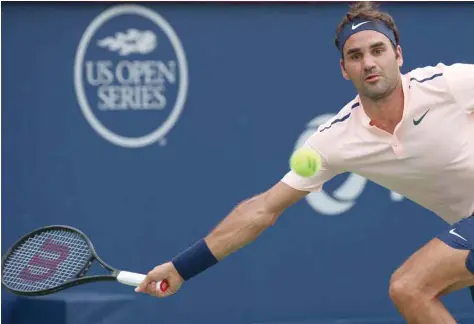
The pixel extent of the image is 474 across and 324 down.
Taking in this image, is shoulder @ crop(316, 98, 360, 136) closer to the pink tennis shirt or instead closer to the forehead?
the pink tennis shirt

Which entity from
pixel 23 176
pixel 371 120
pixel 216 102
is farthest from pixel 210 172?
pixel 371 120

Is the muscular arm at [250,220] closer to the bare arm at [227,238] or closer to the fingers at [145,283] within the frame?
the bare arm at [227,238]

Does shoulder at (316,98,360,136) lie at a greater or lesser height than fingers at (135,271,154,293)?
greater

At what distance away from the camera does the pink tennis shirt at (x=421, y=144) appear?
5465 mm

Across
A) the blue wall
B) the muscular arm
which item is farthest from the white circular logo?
the muscular arm

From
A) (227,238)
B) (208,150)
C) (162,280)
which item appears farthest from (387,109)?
(208,150)

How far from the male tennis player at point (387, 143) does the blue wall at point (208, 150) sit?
50.4 inches

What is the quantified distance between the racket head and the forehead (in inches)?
52.4

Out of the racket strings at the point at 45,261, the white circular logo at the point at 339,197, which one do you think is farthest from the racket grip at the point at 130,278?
the white circular logo at the point at 339,197

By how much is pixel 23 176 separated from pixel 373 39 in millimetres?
1963

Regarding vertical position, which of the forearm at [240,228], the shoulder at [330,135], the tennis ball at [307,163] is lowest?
the forearm at [240,228]

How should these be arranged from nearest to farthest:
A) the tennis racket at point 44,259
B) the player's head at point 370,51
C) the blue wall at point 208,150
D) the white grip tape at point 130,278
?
the player's head at point 370,51 < the white grip tape at point 130,278 < the tennis racket at point 44,259 < the blue wall at point 208,150

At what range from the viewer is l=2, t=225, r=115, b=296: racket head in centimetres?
607

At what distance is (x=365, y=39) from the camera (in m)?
5.50
